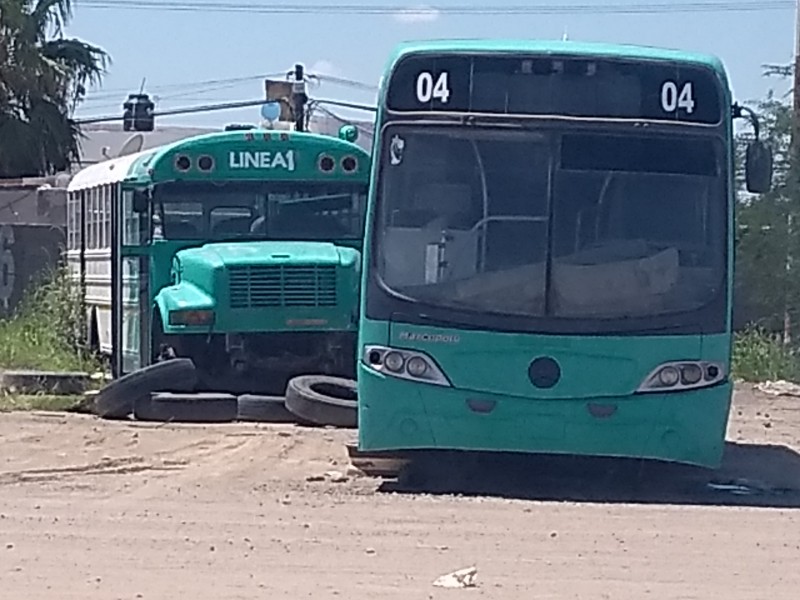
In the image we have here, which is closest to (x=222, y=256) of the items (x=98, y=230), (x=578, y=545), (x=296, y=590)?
(x=98, y=230)

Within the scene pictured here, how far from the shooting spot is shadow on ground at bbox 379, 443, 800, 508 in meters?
13.3

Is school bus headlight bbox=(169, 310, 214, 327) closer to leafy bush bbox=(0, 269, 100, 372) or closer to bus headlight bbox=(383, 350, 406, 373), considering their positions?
leafy bush bbox=(0, 269, 100, 372)

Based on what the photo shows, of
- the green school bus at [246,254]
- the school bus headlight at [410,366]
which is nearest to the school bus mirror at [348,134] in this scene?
the green school bus at [246,254]

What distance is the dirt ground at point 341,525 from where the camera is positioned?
31.1ft

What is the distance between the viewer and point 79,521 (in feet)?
37.2

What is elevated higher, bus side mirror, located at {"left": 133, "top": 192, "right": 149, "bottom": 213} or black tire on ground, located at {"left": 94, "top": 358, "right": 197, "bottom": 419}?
bus side mirror, located at {"left": 133, "top": 192, "right": 149, "bottom": 213}

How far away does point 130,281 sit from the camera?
1955cm

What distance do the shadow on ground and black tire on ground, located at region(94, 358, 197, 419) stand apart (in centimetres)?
335

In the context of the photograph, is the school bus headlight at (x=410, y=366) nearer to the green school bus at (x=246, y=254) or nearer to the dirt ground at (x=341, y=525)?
the dirt ground at (x=341, y=525)

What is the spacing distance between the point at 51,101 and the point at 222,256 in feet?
85.3

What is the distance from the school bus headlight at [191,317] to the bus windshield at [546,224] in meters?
5.14

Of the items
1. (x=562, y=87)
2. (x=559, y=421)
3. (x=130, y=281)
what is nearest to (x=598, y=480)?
(x=559, y=421)

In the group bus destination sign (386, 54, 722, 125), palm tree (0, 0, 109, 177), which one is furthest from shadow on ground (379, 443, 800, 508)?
palm tree (0, 0, 109, 177)

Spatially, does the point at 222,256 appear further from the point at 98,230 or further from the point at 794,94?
the point at 794,94
